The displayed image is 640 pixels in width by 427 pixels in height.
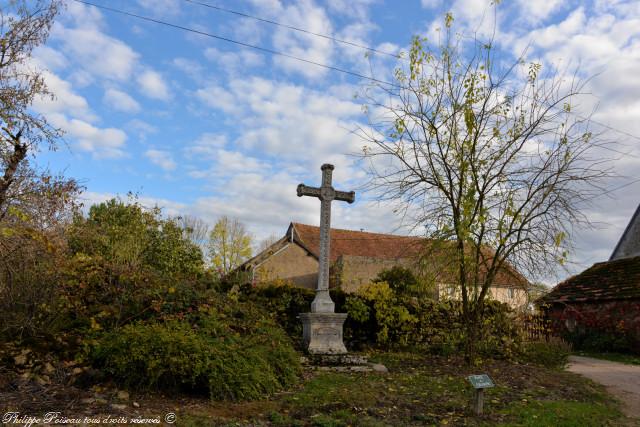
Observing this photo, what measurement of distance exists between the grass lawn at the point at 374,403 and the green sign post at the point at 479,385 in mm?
130

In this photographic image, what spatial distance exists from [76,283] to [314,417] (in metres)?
5.01

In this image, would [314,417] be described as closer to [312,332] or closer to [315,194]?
[312,332]

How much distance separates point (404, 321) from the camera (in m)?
13.2

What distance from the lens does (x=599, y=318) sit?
1658 cm

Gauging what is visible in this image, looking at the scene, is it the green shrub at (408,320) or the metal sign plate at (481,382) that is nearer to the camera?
the metal sign plate at (481,382)

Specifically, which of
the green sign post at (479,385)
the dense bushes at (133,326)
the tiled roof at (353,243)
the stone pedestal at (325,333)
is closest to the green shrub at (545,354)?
the stone pedestal at (325,333)

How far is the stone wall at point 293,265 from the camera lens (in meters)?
27.2

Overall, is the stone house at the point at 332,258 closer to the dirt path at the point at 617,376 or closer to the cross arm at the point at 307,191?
the dirt path at the point at 617,376

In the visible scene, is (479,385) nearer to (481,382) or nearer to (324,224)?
(481,382)

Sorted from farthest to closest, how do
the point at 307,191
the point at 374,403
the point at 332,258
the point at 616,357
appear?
the point at 332,258 < the point at 616,357 < the point at 307,191 < the point at 374,403

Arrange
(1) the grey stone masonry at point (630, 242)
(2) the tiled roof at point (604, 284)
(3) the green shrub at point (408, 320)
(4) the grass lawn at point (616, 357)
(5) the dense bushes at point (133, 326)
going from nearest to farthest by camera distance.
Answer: (5) the dense bushes at point (133, 326), (3) the green shrub at point (408, 320), (4) the grass lawn at point (616, 357), (2) the tiled roof at point (604, 284), (1) the grey stone masonry at point (630, 242)

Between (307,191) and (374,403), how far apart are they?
223 inches

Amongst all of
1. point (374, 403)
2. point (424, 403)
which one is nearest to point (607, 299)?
point (424, 403)

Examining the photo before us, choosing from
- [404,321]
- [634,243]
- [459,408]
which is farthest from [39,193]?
[634,243]
